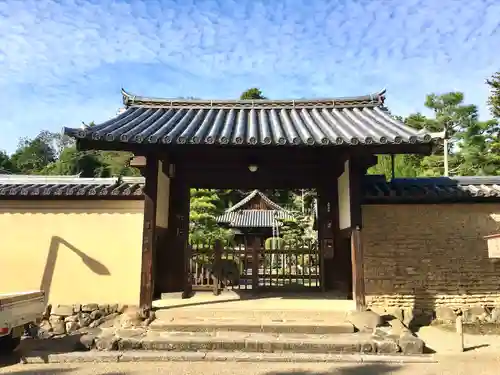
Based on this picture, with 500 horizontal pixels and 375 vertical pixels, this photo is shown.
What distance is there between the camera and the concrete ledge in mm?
5508

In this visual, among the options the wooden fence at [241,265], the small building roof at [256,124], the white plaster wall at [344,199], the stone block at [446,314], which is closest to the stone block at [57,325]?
the wooden fence at [241,265]

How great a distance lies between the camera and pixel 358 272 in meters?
6.86

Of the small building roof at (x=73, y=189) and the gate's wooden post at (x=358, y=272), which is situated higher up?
the small building roof at (x=73, y=189)

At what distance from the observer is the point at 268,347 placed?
5781 mm

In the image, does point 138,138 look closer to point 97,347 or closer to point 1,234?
point 97,347

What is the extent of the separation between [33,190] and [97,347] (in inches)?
150

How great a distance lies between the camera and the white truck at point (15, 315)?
5312 millimetres

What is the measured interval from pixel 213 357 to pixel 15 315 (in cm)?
289

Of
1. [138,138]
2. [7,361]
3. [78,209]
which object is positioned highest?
[138,138]

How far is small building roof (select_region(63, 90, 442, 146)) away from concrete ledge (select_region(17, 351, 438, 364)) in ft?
10.7

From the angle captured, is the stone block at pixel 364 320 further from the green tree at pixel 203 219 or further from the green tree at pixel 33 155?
the green tree at pixel 33 155

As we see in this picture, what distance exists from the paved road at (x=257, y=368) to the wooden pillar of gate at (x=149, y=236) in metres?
1.49

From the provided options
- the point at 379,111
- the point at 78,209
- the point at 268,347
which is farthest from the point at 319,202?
the point at 78,209

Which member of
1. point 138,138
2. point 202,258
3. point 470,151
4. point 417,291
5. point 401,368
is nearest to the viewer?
point 401,368
